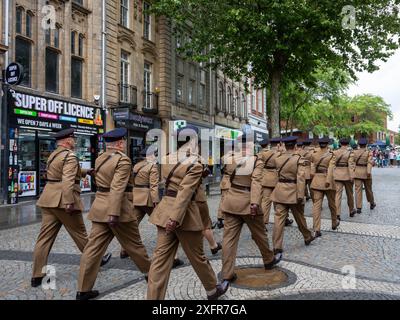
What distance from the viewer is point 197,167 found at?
4.34 meters

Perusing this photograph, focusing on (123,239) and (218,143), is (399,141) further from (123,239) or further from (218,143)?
(123,239)

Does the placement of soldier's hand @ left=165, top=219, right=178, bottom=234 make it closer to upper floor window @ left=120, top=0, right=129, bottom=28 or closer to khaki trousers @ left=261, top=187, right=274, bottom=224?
khaki trousers @ left=261, top=187, right=274, bottom=224

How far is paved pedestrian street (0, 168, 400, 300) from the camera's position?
4.85m

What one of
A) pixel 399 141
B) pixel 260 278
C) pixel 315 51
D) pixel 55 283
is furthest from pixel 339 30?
pixel 399 141

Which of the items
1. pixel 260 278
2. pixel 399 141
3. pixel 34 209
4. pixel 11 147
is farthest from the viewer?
pixel 399 141

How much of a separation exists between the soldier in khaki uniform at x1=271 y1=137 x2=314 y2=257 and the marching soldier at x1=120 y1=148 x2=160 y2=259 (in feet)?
6.51

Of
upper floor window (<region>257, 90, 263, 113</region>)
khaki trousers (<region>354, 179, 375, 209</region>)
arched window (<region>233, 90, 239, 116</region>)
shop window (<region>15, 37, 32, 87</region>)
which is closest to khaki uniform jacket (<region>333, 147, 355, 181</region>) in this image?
khaki trousers (<region>354, 179, 375, 209</region>)

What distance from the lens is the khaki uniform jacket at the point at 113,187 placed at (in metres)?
4.74

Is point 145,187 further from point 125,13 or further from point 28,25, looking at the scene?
point 125,13

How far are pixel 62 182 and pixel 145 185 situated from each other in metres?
1.93

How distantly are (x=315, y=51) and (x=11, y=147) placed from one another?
14099mm

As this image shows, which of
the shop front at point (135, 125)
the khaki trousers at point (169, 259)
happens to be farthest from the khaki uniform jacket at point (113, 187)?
the shop front at point (135, 125)

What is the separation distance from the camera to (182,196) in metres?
4.22
